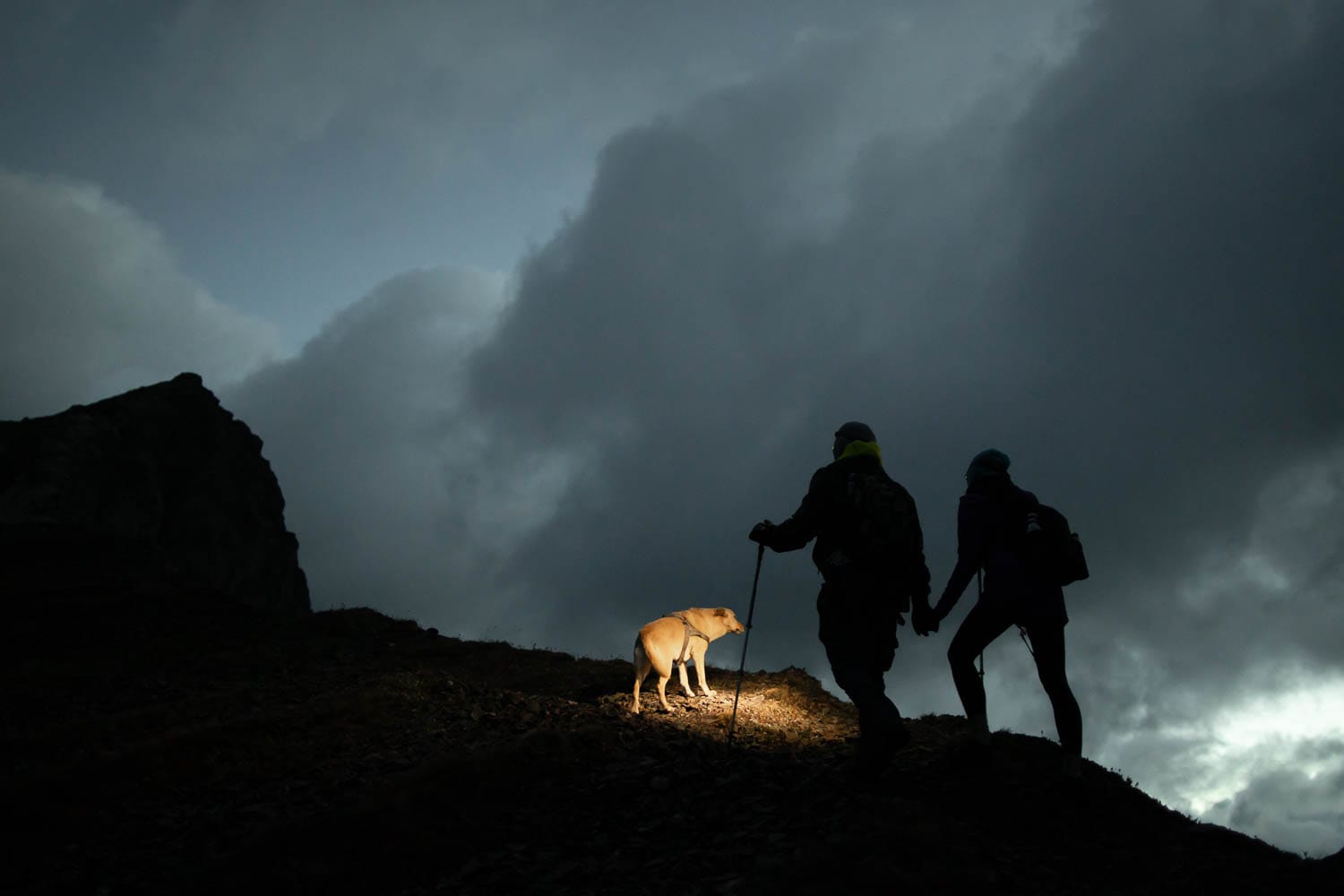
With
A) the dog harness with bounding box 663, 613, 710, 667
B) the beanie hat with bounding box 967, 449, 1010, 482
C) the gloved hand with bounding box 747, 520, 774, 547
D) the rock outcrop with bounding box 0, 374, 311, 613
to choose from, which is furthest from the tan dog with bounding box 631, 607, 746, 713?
the rock outcrop with bounding box 0, 374, 311, 613

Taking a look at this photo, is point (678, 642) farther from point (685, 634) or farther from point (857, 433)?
point (857, 433)

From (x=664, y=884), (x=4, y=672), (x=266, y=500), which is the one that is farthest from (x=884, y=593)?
(x=266, y=500)

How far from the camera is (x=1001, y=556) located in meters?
8.50

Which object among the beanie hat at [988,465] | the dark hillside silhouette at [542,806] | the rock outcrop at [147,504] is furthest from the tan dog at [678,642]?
the rock outcrop at [147,504]

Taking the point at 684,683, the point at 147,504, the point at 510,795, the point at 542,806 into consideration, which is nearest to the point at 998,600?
the point at 542,806

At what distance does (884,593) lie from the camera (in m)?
8.44

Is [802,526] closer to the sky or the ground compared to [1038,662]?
closer to the sky

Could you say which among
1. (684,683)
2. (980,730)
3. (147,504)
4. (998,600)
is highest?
(147,504)

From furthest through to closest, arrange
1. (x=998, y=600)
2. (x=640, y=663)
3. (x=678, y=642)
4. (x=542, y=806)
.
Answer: (x=678, y=642)
(x=640, y=663)
(x=542, y=806)
(x=998, y=600)

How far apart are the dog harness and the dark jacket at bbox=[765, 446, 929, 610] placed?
26.6 ft

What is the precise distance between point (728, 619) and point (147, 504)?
165ft

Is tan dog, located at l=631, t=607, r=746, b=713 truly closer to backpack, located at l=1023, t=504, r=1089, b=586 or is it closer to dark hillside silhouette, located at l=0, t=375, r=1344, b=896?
dark hillside silhouette, located at l=0, t=375, r=1344, b=896

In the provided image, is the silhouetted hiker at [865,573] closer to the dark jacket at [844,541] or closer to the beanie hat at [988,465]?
the dark jacket at [844,541]

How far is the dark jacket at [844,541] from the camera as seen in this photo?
8469 mm
